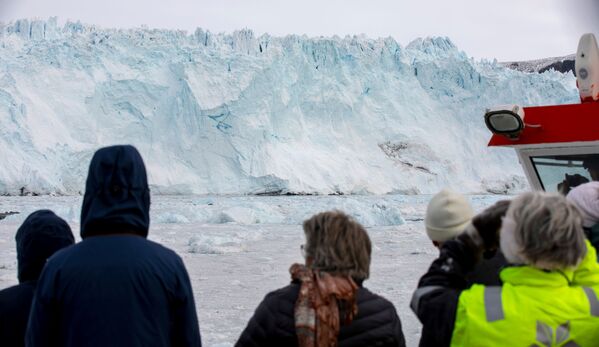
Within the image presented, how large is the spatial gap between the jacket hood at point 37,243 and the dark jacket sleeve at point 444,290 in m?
1.01

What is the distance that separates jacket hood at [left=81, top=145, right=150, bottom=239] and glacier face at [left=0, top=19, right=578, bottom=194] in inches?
967

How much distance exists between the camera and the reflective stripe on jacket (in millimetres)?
1261

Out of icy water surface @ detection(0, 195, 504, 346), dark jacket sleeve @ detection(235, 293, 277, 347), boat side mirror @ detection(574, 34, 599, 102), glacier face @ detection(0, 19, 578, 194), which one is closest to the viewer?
dark jacket sleeve @ detection(235, 293, 277, 347)

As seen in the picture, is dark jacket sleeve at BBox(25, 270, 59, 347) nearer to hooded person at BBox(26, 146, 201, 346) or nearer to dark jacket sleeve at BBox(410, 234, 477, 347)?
hooded person at BBox(26, 146, 201, 346)

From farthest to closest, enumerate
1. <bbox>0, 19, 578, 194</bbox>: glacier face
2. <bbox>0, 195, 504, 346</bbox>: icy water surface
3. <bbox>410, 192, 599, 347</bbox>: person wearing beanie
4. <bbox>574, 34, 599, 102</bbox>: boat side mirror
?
<bbox>0, 19, 578, 194</bbox>: glacier face < <bbox>0, 195, 504, 346</bbox>: icy water surface < <bbox>574, 34, 599, 102</bbox>: boat side mirror < <bbox>410, 192, 599, 347</bbox>: person wearing beanie

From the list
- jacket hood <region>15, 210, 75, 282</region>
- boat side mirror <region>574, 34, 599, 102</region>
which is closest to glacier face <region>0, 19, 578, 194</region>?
boat side mirror <region>574, 34, 599, 102</region>

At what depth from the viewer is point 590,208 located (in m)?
1.65

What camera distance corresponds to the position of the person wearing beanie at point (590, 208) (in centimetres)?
→ 164

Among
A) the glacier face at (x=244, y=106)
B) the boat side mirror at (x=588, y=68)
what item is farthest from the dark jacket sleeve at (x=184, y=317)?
the glacier face at (x=244, y=106)

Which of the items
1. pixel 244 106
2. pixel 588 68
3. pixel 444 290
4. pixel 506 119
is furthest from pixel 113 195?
pixel 244 106

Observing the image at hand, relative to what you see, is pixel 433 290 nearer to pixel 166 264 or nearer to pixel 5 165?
pixel 166 264

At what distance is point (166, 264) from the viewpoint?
140 centimetres

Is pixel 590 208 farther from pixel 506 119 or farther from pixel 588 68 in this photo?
pixel 588 68

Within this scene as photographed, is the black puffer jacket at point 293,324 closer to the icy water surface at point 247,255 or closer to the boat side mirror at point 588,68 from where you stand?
the icy water surface at point 247,255
